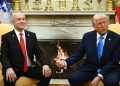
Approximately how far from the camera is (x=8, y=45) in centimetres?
366

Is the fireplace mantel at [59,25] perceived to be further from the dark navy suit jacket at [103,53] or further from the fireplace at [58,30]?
the dark navy suit jacket at [103,53]

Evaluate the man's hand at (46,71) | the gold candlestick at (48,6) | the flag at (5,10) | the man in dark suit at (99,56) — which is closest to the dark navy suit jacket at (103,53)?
the man in dark suit at (99,56)

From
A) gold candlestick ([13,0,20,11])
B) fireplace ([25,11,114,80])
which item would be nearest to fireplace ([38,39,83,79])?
fireplace ([25,11,114,80])

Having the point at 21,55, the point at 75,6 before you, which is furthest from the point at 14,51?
the point at 75,6

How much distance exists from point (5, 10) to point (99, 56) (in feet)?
7.40

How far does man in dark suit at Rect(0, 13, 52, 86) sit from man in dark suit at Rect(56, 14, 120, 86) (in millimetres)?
233

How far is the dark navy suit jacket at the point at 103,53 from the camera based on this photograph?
3436mm

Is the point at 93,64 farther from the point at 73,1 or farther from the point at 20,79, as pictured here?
the point at 73,1

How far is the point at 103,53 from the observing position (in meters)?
3.48

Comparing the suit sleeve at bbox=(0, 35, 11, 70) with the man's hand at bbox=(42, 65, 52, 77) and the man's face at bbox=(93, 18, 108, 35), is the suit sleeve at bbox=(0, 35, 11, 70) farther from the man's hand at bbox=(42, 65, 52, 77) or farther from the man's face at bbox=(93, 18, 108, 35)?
the man's face at bbox=(93, 18, 108, 35)

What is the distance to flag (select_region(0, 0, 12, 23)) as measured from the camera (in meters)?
5.24

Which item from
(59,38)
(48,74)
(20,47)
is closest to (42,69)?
(48,74)

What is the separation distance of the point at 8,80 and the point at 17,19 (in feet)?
2.24

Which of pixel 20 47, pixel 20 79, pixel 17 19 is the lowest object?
pixel 20 79
